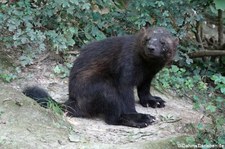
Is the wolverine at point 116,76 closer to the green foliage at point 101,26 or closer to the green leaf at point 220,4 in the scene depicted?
the green foliage at point 101,26

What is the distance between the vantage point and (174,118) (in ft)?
21.9

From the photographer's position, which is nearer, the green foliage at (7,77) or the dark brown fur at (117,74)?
the dark brown fur at (117,74)

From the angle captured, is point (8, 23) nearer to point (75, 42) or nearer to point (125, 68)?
point (75, 42)

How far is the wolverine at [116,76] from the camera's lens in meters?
6.57

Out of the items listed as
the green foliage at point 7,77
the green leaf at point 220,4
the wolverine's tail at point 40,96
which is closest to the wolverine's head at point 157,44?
the green leaf at point 220,4

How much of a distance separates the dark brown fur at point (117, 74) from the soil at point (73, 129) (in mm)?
172

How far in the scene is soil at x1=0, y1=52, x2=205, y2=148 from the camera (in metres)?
5.48

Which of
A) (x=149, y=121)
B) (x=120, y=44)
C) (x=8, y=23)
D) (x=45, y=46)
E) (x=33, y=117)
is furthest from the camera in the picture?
(x=45, y=46)

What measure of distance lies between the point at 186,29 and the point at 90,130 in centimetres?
375

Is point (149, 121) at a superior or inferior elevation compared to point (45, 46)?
inferior

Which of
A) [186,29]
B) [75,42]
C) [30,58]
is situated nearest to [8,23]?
[30,58]

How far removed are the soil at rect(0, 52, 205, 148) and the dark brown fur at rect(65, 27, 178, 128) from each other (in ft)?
0.57

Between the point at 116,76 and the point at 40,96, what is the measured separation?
1.04 m

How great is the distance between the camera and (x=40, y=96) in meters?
6.75
